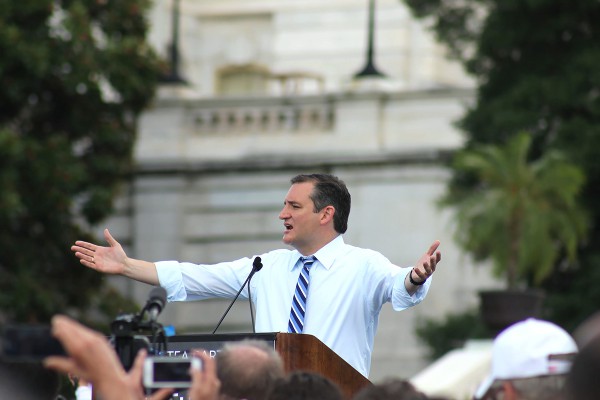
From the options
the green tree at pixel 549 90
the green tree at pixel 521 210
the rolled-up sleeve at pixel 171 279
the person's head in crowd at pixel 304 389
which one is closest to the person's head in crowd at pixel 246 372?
the person's head in crowd at pixel 304 389

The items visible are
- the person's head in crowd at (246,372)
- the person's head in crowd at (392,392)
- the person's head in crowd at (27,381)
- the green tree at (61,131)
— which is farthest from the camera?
the green tree at (61,131)

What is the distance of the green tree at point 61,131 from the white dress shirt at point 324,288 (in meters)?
13.9

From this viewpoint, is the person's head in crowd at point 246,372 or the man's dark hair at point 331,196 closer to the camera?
the person's head in crowd at point 246,372

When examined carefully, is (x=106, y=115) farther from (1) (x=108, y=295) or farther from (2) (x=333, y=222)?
(2) (x=333, y=222)

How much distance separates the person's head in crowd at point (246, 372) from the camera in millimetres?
6203

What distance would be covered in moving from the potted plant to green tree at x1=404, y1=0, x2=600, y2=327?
1.49 ft

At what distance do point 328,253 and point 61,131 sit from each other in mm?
16272

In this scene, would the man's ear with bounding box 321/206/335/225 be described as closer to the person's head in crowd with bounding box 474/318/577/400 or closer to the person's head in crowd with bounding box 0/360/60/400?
the person's head in crowd with bounding box 0/360/60/400

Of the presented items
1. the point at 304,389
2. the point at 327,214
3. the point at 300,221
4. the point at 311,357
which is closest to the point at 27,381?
the point at 311,357

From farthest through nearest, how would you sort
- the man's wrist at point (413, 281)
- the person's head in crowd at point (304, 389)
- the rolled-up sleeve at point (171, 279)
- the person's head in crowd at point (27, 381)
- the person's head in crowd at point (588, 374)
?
the rolled-up sleeve at point (171, 279) → the man's wrist at point (413, 281) → the person's head in crowd at point (27, 381) → the person's head in crowd at point (304, 389) → the person's head in crowd at point (588, 374)

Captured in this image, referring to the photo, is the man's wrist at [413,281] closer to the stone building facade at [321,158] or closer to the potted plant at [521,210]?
the potted plant at [521,210]

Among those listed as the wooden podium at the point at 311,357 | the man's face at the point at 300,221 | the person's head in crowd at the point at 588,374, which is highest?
the man's face at the point at 300,221

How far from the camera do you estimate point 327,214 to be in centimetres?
888

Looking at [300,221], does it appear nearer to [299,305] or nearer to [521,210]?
[299,305]
